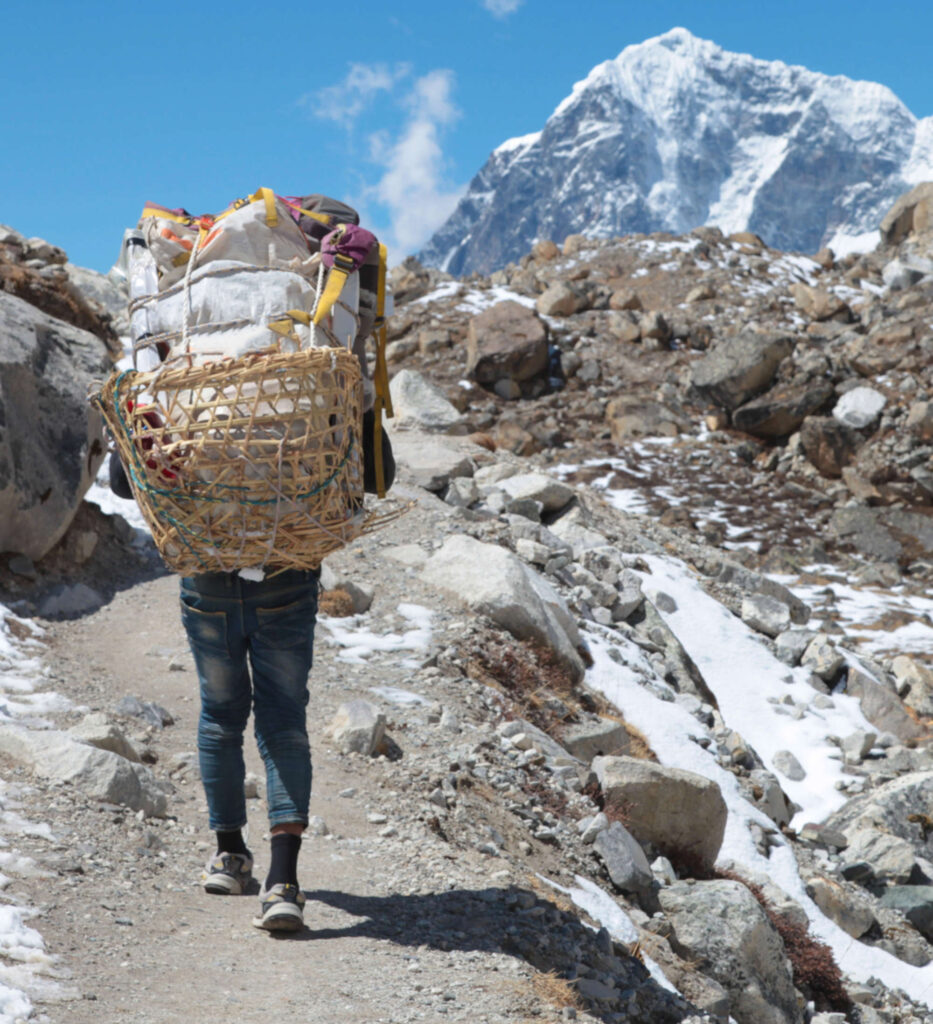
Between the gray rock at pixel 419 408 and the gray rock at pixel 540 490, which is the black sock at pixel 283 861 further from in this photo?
the gray rock at pixel 419 408

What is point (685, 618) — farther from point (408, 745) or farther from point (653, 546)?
point (408, 745)

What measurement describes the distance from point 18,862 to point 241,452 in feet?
6.37

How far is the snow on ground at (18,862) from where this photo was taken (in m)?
2.99

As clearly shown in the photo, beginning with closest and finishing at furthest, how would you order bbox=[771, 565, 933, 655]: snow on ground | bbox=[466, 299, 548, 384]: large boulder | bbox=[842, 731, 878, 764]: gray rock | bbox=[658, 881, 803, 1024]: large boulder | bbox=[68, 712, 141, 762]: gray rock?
1. bbox=[68, 712, 141, 762]: gray rock
2. bbox=[658, 881, 803, 1024]: large boulder
3. bbox=[842, 731, 878, 764]: gray rock
4. bbox=[771, 565, 933, 655]: snow on ground
5. bbox=[466, 299, 548, 384]: large boulder

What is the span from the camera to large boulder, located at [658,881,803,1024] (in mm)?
5473

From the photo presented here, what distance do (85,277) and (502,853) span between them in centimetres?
1803

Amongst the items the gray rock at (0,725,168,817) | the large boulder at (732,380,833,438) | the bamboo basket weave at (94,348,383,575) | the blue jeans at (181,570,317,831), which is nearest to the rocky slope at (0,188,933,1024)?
the gray rock at (0,725,168,817)

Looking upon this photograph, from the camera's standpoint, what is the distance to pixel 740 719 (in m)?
11.0

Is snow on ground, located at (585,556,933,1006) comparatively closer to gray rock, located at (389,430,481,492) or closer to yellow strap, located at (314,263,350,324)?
gray rock, located at (389,430,481,492)

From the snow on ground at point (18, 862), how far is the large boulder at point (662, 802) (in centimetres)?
356

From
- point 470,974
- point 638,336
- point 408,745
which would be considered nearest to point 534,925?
point 470,974

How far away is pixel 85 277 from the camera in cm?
2002

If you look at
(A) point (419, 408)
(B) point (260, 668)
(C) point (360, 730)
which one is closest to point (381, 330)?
(B) point (260, 668)

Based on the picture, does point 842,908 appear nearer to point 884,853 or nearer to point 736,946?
point 884,853
